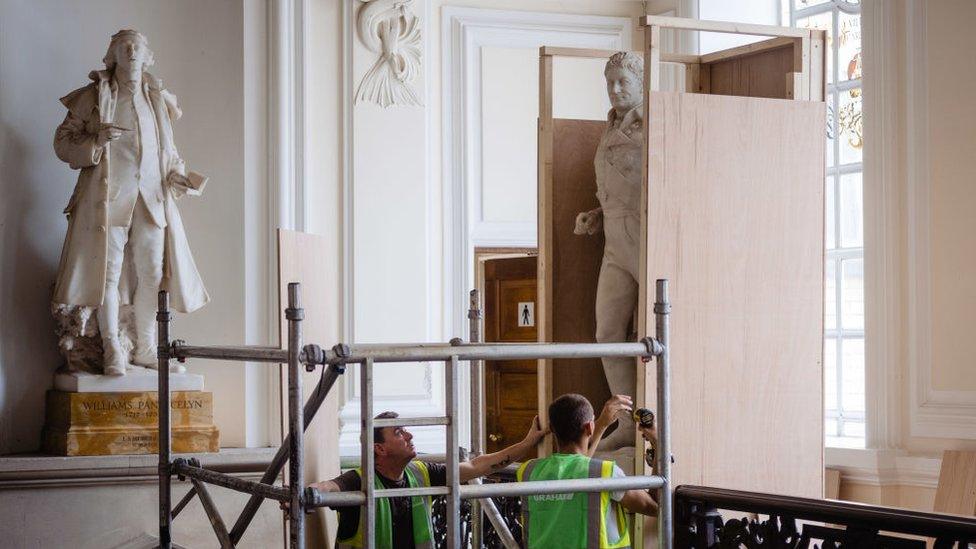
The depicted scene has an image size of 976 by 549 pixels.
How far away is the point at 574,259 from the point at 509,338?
2.65m

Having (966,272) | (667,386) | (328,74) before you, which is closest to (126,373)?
(328,74)

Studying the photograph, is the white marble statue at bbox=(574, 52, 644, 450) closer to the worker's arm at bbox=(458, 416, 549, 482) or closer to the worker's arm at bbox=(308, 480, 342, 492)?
the worker's arm at bbox=(458, 416, 549, 482)

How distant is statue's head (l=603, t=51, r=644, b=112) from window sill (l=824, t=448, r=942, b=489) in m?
2.16

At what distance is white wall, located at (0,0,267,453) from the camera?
5762 mm

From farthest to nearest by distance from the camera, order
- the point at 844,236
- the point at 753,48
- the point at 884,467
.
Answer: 1. the point at 844,236
2. the point at 884,467
3. the point at 753,48

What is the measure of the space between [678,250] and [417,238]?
9.52 ft

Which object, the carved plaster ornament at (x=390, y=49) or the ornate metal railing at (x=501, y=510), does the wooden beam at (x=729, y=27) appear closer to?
the ornate metal railing at (x=501, y=510)

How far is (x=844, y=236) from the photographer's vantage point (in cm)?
651

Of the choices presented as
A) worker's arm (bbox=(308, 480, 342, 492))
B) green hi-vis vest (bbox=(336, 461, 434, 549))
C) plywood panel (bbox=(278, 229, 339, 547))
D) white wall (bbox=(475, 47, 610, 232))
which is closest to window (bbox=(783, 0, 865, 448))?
white wall (bbox=(475, 47, 610, 232))

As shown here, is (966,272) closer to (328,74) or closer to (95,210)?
(328,74)

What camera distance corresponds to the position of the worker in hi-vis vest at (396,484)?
367 centimetres

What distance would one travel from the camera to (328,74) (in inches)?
259

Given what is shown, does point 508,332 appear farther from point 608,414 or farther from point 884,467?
point 608,414

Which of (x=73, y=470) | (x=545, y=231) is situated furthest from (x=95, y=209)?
(x=545, y=231)
